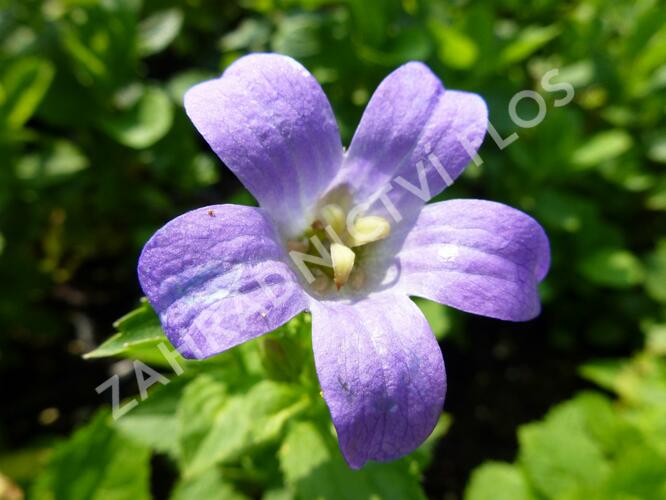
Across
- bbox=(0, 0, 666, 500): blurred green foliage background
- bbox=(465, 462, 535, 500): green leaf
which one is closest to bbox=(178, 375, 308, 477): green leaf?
bbox=(0, 0, 666, 500): blurred green foliage background

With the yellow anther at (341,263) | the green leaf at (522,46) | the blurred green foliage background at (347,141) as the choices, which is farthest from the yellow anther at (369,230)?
the green leaf at (522,46)

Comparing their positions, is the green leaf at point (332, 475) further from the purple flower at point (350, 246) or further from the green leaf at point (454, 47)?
the green leaf at point (454, 47)

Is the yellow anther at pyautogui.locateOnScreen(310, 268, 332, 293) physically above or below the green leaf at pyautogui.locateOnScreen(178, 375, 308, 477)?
above

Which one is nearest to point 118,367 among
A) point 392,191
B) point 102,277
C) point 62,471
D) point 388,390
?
point 102,277

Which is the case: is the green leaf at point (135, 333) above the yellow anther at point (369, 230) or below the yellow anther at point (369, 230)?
above

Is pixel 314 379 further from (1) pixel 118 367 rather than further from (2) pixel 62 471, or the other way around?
(1) pixel 118 367

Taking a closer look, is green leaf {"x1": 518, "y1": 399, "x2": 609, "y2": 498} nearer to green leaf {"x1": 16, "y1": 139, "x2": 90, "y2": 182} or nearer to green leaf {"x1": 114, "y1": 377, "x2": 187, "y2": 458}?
green leaf {"x1": 114, "y1": 377, "x2": 187, "y2": 458}

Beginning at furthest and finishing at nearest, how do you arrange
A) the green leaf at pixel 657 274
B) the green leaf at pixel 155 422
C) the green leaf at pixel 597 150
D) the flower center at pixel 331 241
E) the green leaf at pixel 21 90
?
1. the green leaf at pixel 657 274
2. the green leaf at pixel 597 150
3. the green leaf at pixel 21 90
4. the green leaf at pixel 155 422
5. the flower center at pixel 331 241
